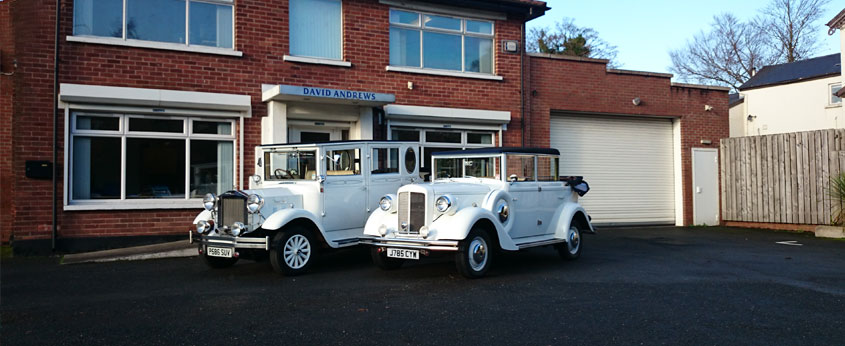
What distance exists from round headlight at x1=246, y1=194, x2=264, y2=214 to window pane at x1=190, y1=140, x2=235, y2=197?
3.79 meters

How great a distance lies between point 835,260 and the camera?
9.61 m

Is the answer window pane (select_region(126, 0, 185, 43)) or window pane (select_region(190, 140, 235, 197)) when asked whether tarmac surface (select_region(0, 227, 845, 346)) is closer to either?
window pane (select_region(190, 140, 235, 197))

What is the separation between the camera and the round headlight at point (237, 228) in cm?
776

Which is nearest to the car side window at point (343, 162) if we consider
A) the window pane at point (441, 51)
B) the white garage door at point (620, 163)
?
the window pane at point (441, 51)

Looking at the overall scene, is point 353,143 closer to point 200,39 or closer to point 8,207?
point 200,39

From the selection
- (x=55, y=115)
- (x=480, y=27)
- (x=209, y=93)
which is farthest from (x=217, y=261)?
(x=480, y=27)

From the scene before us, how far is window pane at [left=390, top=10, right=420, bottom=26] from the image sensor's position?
43.3 feet

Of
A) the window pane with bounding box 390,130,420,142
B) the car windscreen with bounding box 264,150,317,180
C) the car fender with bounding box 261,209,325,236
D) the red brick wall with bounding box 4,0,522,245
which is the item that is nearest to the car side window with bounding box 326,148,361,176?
the car windscreen with bounding box 264,150,317,180

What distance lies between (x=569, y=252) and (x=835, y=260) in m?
4.18

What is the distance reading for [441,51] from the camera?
13.7 m

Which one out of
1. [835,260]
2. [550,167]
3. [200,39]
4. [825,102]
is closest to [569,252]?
[550,167]

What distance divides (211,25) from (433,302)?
776 centimetres

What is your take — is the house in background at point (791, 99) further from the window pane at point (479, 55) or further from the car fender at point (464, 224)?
the car fender at point (464, 224)

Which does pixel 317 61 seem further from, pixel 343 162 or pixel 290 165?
pixel 343 162
